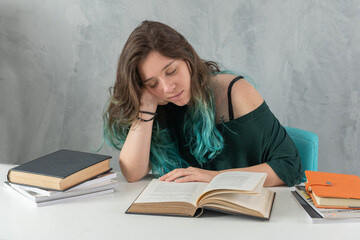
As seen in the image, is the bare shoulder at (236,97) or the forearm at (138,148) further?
the bare shoulder at (236,97)

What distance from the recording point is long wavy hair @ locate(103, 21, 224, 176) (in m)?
1.51

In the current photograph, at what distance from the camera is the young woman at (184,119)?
150cm

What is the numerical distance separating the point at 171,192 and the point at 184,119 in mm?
596

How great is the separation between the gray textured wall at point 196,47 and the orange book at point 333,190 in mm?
1507

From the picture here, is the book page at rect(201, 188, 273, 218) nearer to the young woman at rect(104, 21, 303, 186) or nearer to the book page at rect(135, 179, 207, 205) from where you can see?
→ the book page at rect(135, 179, 207, 205)

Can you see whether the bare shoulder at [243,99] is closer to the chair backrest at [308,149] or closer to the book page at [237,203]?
the chair backrest at [308,149]

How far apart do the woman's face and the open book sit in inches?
16.9

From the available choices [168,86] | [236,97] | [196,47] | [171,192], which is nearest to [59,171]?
[171,192]

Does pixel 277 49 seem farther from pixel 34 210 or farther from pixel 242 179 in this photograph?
pixel 34 210

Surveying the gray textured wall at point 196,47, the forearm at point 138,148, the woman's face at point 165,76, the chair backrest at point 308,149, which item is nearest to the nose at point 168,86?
the woman's face at point 165,76

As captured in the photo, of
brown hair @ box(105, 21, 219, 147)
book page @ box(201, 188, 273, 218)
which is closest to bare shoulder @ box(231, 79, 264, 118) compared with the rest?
brown hair @ box(105, 21, 219, 147)

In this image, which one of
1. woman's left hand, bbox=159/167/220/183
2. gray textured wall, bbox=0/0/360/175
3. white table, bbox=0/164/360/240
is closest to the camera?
white table, bbox=0/164/360/240

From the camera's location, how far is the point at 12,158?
2963 mm

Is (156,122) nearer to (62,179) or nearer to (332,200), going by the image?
(62,179)
